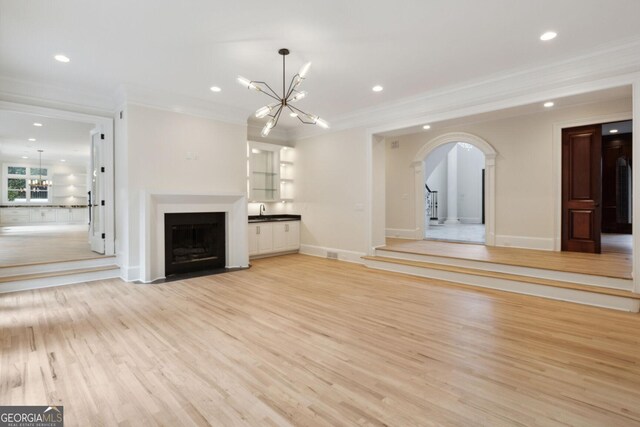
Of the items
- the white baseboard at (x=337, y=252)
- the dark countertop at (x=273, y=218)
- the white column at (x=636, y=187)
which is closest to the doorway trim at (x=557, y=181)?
the white column at (x=636, y=187)

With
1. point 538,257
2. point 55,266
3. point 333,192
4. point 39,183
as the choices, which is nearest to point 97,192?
point 55,266

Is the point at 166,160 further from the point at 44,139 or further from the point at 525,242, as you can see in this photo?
the point at 525,242

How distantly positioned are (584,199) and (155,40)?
743 cm

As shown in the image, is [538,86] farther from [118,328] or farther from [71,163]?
[71,163]

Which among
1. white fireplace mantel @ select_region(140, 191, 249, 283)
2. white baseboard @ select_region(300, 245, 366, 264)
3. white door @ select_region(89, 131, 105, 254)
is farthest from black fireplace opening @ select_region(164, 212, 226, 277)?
white baseboard @ select_region(300, 245, 366, 264)

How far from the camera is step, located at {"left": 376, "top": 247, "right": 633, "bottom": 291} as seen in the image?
4.01 m

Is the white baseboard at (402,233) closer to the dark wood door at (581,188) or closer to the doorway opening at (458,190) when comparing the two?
the dark wood door at (581,188)

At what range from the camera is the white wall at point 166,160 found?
513 centimetres

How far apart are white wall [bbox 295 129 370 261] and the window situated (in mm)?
13303

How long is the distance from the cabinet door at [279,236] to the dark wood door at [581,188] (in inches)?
230

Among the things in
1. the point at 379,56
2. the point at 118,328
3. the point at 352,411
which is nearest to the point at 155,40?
the point at 379,56

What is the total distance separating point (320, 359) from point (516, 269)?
12.2ft

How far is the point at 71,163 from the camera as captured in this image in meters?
14.3

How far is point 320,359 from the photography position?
256 cm
